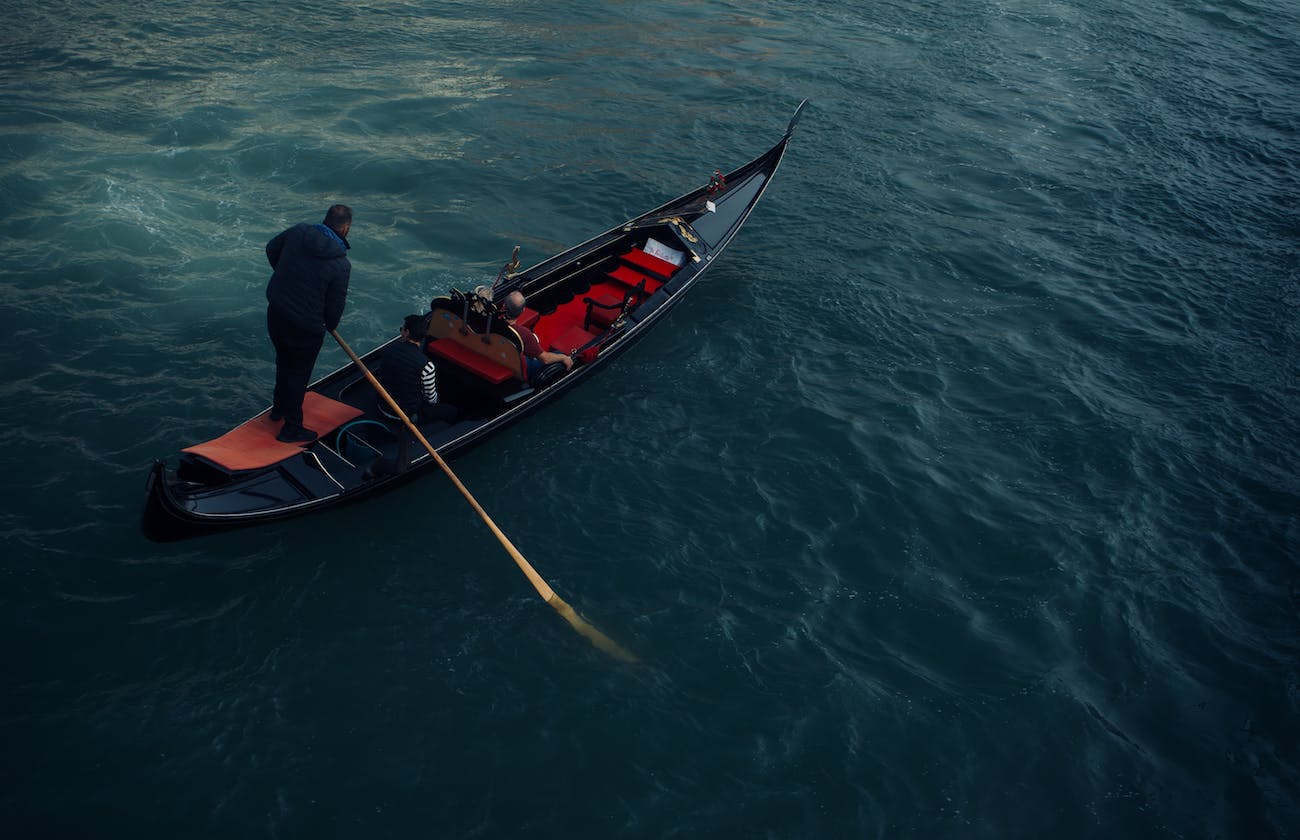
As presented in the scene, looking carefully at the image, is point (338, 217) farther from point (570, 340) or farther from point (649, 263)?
point (649, 263)

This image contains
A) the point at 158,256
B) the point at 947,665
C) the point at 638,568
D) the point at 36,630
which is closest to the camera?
the point at 36,630

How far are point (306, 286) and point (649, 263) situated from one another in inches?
201

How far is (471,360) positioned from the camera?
9.23 meters

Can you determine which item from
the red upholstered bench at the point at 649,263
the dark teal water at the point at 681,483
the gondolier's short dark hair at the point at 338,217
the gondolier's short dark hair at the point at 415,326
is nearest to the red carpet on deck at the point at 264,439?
the dark teal water at the point at 681,483

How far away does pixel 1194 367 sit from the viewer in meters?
11.7

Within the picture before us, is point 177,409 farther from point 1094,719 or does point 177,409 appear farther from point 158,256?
point 1094,719

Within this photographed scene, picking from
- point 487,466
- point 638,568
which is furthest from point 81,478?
point 638,568

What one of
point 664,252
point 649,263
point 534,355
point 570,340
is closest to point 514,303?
point 534,355

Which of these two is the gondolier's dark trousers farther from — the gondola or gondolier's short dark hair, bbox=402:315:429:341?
gondolier's short dark hair, bbox=402:315:429:341

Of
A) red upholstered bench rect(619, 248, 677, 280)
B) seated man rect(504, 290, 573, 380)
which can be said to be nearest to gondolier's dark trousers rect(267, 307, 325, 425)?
seated man rect(504, 290, 573, 380)

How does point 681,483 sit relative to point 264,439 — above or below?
below

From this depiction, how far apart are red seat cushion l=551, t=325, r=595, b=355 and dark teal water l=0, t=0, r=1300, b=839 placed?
0.57 metres

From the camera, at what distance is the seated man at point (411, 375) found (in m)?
8.29

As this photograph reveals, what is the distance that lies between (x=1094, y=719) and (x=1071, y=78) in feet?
54.8
